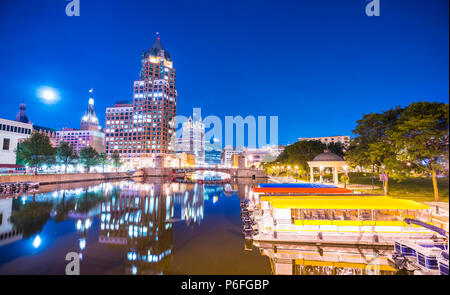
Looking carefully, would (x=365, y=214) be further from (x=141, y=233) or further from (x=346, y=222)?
(x=141, y=233)

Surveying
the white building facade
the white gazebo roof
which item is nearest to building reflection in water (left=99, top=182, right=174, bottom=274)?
the white gazebo roof

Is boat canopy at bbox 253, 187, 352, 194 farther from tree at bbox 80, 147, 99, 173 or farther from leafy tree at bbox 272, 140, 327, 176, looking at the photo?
tree at bbox 80, 147, 99, 173

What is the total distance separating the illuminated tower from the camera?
175 meters

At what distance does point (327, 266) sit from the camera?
1597cm

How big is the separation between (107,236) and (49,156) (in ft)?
228

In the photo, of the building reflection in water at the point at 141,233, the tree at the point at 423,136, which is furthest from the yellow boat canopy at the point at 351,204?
the building reflection in water at the point at 141,233

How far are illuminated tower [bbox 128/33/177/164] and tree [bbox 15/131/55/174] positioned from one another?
98.0m

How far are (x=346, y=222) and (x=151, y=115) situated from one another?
176550mm

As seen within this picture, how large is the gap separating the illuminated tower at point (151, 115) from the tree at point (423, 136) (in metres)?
160

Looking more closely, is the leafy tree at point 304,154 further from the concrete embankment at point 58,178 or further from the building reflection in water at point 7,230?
the concrete embankment at point 58,178
